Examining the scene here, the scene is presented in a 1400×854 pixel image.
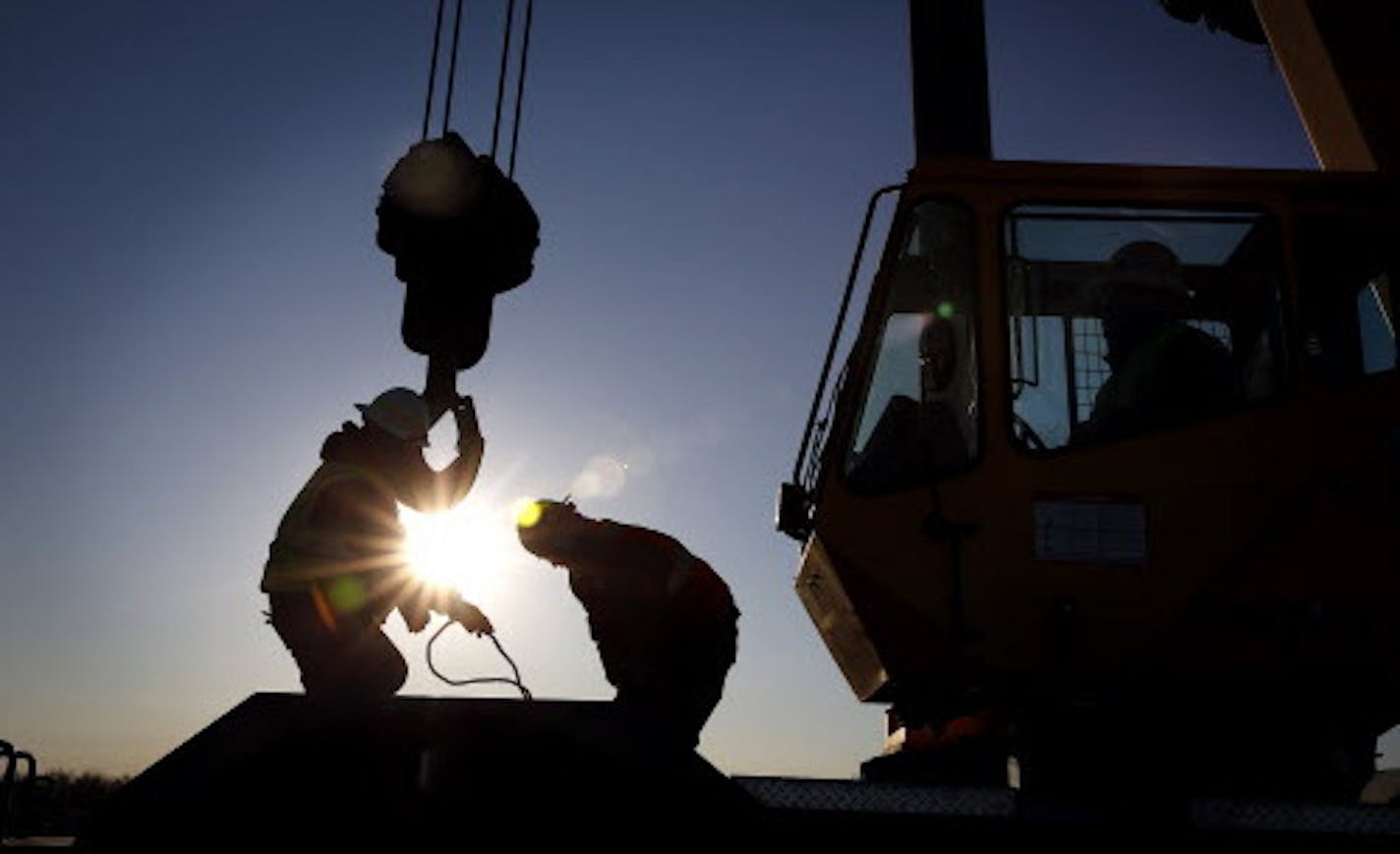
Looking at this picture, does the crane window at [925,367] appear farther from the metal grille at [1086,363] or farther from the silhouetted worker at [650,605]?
the silhouetted worker at [650,605]

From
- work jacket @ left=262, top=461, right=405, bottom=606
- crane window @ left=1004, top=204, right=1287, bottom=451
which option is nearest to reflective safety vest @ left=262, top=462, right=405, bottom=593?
work jacket @ left=262, top=461, right=405, bottom=606

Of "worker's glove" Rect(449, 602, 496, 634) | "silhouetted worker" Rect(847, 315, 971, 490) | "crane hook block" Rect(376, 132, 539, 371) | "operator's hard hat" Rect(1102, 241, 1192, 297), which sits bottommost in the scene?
"worker's glove" Rect(449, 602, 496, 634)

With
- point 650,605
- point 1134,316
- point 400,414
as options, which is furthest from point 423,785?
point 1134,316

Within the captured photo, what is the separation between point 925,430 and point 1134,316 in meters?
0.83

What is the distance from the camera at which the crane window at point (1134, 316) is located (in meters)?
4.20

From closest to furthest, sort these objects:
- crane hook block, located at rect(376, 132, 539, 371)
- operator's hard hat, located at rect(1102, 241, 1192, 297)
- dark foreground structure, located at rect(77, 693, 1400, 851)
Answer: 1. dark foreground structure, located at rect(77, 693, 1400, 851)
2. operator's hard hat, located at rect(1102, 241, 1192, 297)
3. crane hook block, located at rect(376, 132, 539, 371)

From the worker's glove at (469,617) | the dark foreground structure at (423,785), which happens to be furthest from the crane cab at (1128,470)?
Answer: the dark foreground structure at (423,785)

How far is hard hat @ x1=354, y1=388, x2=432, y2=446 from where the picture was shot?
503 centimetres

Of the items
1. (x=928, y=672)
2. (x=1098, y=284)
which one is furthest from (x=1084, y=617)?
(x=1098, y=284)

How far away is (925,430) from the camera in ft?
14.1

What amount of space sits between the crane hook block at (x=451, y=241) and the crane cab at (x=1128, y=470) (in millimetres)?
1385

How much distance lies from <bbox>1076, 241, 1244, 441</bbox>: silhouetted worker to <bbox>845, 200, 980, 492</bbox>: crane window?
430mm

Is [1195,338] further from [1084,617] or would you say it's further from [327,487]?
[327,487]

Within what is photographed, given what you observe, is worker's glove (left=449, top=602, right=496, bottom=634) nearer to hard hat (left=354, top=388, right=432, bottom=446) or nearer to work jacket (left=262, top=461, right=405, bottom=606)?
work jacket (left=262, top=461, right=405, bottom=606)
